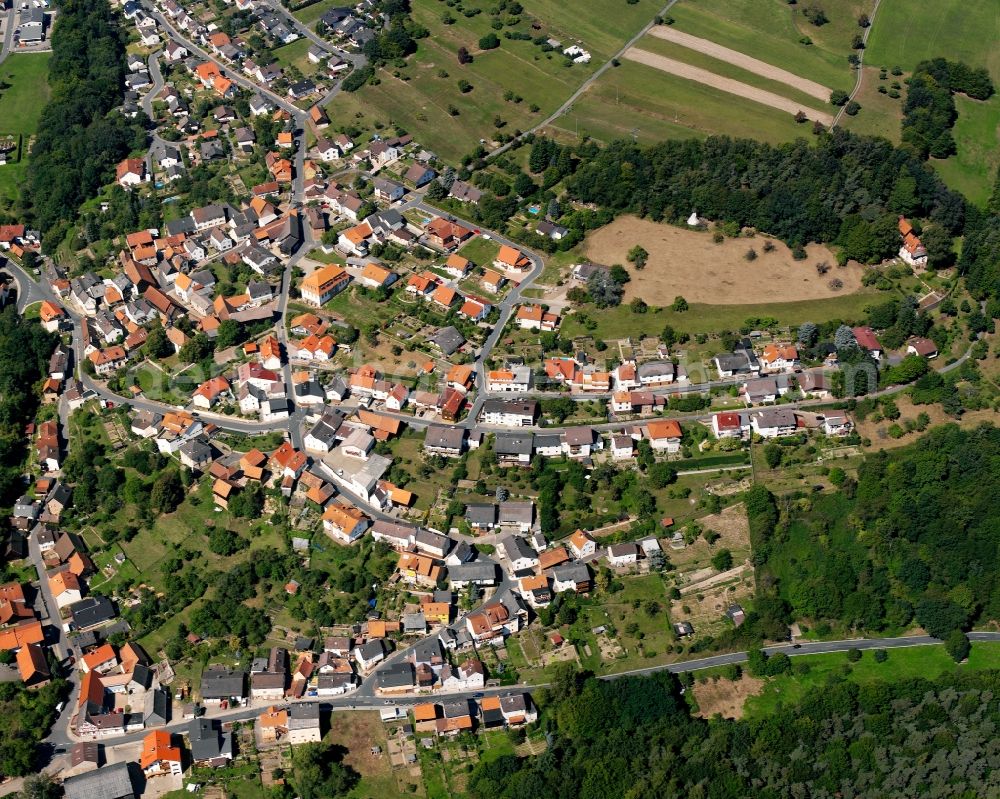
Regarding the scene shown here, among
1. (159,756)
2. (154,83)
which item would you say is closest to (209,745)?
(159,756)

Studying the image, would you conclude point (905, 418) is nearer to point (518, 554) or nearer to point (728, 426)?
point (728, 426)

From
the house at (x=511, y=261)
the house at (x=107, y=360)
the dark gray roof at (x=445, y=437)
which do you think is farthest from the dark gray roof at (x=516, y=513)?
the house at (x=107, y=360)

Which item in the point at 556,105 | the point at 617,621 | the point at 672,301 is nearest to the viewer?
the point at 617,621

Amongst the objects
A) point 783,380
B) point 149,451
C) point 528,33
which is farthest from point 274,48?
point 783,380

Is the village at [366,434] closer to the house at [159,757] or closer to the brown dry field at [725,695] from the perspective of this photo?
the house at [159,757]

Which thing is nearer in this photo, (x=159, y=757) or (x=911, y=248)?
(x=159, y=757)

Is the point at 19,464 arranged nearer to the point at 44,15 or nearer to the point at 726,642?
the point at 726,642

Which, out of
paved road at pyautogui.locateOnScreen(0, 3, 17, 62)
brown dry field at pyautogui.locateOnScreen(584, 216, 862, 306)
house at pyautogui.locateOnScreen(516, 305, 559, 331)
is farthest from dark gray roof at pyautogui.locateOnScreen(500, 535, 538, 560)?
paved road at pyautogui.locateOnScreen(0, 3, 17, 62)
